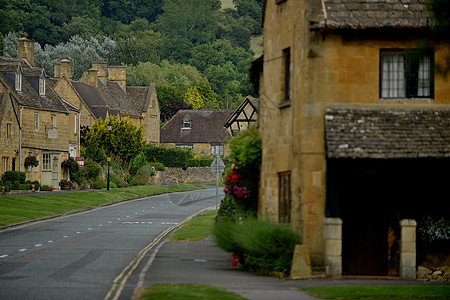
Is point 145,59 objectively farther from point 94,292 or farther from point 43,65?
point 94,292

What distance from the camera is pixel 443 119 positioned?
21453 mm

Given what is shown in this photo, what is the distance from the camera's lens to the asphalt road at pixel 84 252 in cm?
1869

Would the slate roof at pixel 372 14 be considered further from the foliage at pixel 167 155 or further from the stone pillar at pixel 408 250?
the foliage at pixel 167 155

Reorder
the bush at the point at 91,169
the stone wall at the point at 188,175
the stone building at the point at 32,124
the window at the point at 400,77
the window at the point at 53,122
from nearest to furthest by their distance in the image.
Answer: the window at the point at 400,77 < the stone building at the point at 32,124 < the window at the point at 53,122 < the bush at the point at 91,169 < the stone wall at the point at 188,175

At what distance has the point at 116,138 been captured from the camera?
235 feet

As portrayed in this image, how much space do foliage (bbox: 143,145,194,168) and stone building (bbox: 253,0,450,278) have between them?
6755 cm

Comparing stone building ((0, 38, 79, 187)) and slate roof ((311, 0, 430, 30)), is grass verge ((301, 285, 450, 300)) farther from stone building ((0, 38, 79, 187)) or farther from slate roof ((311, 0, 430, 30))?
stone building ((0, 38, 79, 187))

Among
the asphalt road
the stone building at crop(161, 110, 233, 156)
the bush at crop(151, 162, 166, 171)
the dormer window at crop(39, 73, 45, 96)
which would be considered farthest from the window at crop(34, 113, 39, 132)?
the stone building at crop(161, 110, 233, 156)

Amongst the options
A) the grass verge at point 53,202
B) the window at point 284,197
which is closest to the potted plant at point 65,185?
the grass verge at point 53,202

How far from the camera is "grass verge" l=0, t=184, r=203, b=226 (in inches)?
1715

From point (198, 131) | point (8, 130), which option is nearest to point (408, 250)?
point (8, 130)

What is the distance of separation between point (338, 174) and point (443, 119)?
2.96 m

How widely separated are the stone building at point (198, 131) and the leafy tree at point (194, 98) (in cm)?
1952

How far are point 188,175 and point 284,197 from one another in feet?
227
